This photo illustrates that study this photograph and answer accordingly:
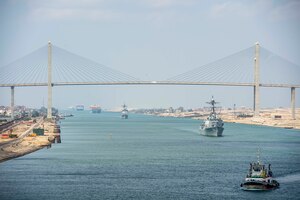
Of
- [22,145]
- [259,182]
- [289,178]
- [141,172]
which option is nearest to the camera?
[259,182]

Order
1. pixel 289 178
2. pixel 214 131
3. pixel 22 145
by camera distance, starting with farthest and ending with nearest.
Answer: pixel 214 131, pixel 22 145, pixel 289 178

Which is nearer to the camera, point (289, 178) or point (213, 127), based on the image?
point (289, 178)

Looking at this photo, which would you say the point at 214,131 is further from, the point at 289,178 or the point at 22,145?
the point at 289,178

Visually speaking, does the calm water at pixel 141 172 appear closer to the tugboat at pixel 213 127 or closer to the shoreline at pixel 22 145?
the shoreline at pixel 22 145

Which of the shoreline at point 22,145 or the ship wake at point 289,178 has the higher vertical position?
the shoreline at point 22,145

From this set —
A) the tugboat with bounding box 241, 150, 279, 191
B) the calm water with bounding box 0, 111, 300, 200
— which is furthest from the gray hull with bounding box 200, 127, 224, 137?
the tugboat with bounding box 241, 150, 279, 191

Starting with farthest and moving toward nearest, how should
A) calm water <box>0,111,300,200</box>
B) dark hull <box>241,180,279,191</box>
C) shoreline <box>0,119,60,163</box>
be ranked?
shoreline <box>0,119,60,163</box>, dark hull <box>241,180,279,191</box>, calm water <box>0,111,300,200</box>

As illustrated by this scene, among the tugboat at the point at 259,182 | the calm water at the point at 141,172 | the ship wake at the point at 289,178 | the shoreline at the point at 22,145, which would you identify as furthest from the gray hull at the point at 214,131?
the tugboat at the point at 259,182

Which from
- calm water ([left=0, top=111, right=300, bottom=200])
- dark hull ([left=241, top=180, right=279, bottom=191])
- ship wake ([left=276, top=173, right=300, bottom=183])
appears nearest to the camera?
calm water ([left=0, top=111, right=300, bottom=200])

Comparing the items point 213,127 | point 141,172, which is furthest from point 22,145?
point 213,127

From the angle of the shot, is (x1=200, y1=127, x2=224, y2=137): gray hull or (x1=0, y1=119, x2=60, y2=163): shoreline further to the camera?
(x1=200, y1=127, x2=224, y2=137): gray hull

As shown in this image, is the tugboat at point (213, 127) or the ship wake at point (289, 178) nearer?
the ship wake at point (289, 178)

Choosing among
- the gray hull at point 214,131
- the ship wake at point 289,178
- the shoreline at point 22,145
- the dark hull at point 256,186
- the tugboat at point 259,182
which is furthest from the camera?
the gray hull at point 214,131

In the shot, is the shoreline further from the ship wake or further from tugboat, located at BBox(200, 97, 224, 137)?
tugboat, located at BBox(200, 97, 224, 137)
